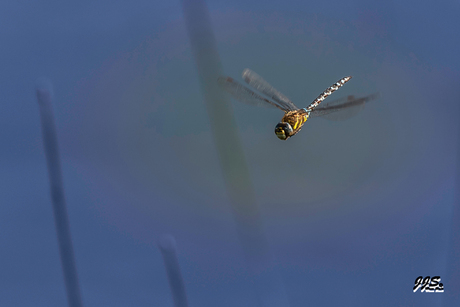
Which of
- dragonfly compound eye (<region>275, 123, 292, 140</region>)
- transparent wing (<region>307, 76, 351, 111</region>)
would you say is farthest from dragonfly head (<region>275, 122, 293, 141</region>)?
transparent wing (<region>307, 76, 351, 111</region>)

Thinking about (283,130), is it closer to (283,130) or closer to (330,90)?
(283,130)

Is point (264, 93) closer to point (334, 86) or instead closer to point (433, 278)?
point (334, 86)

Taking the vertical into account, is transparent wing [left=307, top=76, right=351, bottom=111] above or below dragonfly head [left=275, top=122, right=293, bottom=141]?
above

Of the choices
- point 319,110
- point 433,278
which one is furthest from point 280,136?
point 433,278

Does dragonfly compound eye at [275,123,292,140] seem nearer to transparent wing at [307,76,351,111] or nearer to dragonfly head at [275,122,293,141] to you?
dragonfly head at [275,122,293,141]

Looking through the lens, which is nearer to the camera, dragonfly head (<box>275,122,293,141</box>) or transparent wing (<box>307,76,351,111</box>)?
dragonfly head (<box>275,122,293,141</box>)

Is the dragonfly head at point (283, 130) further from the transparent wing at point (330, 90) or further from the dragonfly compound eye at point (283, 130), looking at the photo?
the transparent wing at point (330, 90)

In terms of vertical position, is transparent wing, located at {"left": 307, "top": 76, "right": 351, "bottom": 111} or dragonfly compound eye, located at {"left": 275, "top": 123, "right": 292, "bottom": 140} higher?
transparent wing, located at {"left": 307, "top": 76, "right": 351, "bottom": 111}
